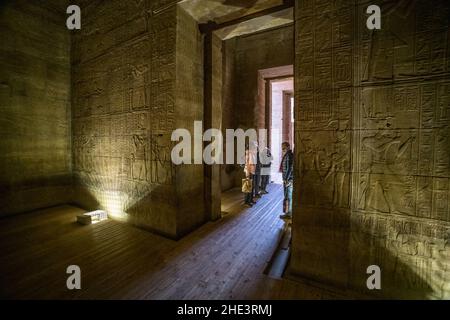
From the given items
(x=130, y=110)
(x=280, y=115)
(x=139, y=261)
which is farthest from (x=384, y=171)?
(x=280, y=115)

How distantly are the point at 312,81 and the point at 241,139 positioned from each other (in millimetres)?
6343

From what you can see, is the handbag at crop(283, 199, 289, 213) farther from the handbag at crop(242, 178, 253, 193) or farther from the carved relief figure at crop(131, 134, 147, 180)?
the carved relief figure at crop(131, 134, 147, 180)

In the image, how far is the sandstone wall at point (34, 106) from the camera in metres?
5.27

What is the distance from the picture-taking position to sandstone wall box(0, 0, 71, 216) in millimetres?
5270

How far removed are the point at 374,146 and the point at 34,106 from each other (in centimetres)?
785

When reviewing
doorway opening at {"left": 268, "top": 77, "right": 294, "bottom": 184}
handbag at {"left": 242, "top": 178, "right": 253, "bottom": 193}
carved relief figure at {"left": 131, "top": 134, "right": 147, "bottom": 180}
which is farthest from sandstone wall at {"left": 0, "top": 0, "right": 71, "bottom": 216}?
doorway opening at {"left": 268, "top": 77, "right": 294, "bottom": 184}

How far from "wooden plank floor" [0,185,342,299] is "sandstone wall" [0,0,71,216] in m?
1.03

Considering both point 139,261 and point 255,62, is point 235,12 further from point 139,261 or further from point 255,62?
point 255,62

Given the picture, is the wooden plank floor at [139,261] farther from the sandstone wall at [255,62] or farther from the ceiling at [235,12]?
the sandstone wall at [255,62]

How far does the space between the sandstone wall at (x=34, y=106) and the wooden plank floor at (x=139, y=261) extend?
1.03 m

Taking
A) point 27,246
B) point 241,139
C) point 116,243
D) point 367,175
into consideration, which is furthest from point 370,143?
point 241,139

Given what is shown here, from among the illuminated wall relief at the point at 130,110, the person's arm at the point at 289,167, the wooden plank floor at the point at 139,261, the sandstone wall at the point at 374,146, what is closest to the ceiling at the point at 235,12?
the illuminated wall relief at the point at 130,110

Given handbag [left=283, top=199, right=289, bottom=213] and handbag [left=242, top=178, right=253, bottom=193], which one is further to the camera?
handbag [left=242, top=178, right=253, bottom=193]
